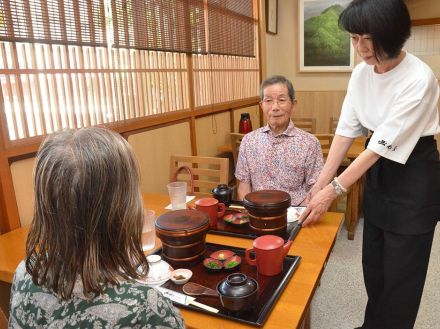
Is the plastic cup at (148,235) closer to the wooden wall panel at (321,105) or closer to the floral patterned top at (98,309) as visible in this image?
the floral patterned top at (98,309)

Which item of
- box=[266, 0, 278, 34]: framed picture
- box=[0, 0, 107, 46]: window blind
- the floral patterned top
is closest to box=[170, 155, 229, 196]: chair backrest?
box=[0, 0, 107, 46]: window blind

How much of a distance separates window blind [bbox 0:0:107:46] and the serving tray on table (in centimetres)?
110

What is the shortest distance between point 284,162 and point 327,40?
3.07 m

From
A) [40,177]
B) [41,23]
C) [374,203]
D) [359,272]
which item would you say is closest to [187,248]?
[40,177]

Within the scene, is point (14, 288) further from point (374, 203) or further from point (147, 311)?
point (374, 203)

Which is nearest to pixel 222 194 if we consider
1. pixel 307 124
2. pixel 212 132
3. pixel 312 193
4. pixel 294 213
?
pixel 294 213

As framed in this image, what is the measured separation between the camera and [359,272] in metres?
2.54

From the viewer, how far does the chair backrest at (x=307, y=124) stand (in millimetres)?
4246

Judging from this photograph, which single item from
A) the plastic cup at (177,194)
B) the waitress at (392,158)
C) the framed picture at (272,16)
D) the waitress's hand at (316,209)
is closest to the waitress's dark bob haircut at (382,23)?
the waitress at (392,158)

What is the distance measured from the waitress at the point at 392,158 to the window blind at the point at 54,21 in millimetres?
1224

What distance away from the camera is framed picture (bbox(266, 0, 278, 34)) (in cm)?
→ 438

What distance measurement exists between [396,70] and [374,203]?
1.67ft

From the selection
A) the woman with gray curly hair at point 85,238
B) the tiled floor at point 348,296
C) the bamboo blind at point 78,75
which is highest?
the bamboo blind at point 78,75

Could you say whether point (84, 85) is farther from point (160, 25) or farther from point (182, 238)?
point (182, 238)
